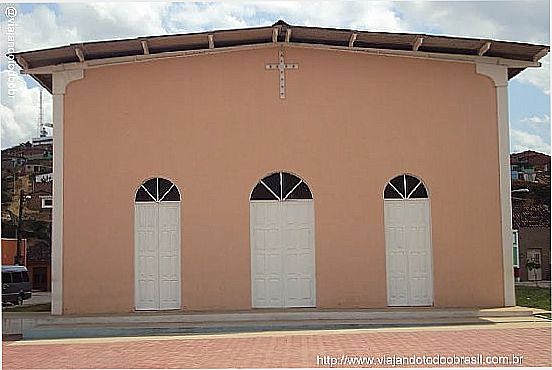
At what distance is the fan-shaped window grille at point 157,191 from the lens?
14.2 metres

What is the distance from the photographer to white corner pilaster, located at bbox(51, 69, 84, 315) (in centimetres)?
1395

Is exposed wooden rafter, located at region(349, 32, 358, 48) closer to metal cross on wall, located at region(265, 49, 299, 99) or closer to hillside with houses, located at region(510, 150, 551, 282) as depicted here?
metal cross on wall, located at region(265, 49, 299, 99)

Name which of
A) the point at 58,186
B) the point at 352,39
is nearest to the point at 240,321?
the point at 58,186

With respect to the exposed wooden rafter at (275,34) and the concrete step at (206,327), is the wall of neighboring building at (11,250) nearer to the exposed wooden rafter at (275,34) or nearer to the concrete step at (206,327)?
the concrete step at (206,327)

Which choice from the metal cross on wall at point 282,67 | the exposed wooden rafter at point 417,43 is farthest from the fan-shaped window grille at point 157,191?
the exposed wooden rafter at point 417,43

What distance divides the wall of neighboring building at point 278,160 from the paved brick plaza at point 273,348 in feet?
6.90

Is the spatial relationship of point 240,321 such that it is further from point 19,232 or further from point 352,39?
point 19,232

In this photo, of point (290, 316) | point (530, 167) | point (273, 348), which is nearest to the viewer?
point (273, 348)

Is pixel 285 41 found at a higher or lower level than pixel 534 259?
higher

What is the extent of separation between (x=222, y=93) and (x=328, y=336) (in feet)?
16.3

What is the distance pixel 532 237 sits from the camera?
99.5 ft

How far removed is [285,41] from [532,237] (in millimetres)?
19337

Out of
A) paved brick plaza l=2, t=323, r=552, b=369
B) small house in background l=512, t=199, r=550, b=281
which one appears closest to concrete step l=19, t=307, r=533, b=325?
paved brick plaza l=2, t=323, r=552, b=369

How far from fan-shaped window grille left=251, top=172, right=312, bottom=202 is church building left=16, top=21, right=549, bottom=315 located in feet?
0.08
